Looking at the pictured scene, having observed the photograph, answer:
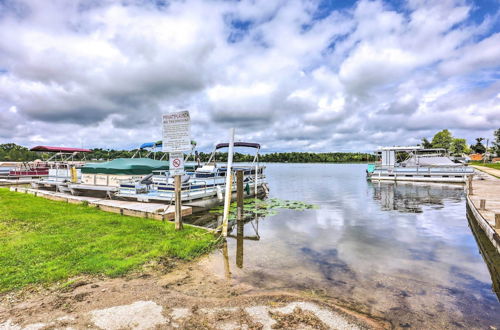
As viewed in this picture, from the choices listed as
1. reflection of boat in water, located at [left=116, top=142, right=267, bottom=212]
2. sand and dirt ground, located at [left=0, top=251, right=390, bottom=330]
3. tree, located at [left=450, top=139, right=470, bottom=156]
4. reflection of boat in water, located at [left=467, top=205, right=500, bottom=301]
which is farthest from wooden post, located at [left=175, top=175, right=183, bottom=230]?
tree, located at [left=450, top=139, right=470, bottom=156]

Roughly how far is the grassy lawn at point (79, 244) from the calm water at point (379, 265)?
1462 millimetres

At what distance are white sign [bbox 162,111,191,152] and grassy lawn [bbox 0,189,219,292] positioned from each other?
281cm

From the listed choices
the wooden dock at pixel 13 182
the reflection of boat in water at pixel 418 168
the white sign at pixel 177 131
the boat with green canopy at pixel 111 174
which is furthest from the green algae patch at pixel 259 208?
the wooden dock at pixel 13 182

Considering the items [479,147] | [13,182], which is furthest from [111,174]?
[479,147]

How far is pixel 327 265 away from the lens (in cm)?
770

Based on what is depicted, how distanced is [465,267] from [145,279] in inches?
347

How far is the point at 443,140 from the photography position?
3273 inches

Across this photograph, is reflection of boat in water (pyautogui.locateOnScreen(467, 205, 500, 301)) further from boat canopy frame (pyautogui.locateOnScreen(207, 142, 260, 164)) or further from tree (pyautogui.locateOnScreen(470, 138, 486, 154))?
tree (pyautogui.locateOnScreen(470, 138, 486, 154))

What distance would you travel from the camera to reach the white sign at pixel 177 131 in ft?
29.7

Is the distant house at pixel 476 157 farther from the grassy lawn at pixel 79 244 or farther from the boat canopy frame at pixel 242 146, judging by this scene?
the grassy lawn at pixel 79 244

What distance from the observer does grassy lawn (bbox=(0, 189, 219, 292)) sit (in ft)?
18.9

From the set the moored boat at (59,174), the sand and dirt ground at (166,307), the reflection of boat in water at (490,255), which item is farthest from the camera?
the moored boat at (59,174)

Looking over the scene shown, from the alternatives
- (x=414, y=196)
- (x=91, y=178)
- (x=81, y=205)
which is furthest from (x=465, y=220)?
(x=91, y=178)

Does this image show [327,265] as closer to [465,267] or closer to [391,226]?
[465,267]
